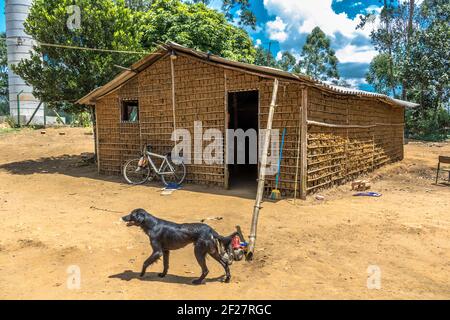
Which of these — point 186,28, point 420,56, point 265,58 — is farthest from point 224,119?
point 265,58

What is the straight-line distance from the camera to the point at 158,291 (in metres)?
3.44

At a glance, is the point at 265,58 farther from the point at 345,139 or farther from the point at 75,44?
the point at 345,139

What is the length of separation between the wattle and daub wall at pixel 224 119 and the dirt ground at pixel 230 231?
709mm

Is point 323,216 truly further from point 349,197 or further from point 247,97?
point 247,97

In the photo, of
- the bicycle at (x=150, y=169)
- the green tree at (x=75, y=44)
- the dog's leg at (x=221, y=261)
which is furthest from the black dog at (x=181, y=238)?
the green tree at (x=75, y=44)

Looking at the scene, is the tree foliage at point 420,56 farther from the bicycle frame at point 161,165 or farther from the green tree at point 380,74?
the bicycle frame at point 161,165

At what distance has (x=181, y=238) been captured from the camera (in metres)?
3.57

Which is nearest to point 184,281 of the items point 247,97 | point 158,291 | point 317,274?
point 158,291

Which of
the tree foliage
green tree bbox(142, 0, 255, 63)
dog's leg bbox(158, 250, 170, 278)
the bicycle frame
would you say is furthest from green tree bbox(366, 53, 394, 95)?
dog's leg bbox(158, 250, 170, 278)

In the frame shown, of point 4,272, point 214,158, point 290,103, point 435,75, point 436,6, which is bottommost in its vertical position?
point 4,272

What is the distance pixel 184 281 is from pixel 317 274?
1484mm

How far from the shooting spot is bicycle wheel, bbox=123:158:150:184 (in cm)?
992

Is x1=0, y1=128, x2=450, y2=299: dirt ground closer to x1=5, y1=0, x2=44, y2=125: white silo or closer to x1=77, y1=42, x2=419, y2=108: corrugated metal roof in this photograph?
x1=77, y1=42, x2=419, y2=108: corrugated metal roof

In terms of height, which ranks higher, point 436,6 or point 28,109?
point 436,6
